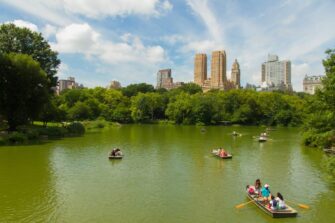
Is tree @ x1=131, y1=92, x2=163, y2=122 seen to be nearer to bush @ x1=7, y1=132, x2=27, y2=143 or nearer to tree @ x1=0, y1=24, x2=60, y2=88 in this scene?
tree @ x1=0, y1=24, x2=60, y2=88

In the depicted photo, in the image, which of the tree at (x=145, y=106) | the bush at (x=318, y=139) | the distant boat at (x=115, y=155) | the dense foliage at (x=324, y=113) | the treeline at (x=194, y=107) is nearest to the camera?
the dense foliage at (x=324, y=113)

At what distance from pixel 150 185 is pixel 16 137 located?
1126 inches

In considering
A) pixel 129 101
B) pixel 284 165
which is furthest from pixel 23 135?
pixel 129 101

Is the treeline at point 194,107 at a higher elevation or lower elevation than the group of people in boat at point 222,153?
higher

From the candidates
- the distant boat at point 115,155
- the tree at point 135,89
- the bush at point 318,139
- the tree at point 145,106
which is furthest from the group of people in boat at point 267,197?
the tree at point 135,89

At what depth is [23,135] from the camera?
48.3 metres

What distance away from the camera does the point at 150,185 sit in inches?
1024

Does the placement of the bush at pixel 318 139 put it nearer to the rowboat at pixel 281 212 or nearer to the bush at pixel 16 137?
the rowboat at pixel 281 212

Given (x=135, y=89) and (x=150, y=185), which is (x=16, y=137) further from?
(x=135, y=89)

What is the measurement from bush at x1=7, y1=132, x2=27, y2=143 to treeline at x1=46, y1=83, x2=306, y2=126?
53.3 m

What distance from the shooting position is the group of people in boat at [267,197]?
63.1 feet

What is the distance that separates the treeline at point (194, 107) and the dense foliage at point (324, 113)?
2326 inches

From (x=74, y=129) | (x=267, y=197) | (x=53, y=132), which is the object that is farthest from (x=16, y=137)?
(x=267, y=197)

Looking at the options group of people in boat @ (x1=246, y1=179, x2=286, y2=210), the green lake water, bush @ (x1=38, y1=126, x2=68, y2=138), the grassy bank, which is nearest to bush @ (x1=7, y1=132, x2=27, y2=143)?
the grassy bank
